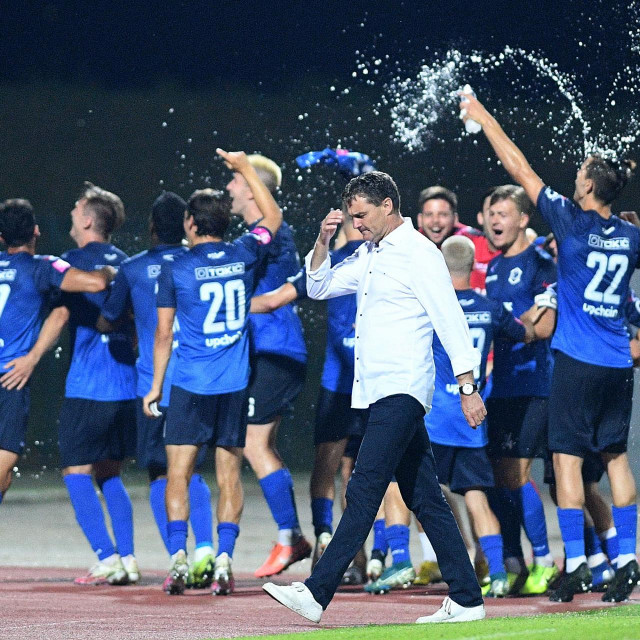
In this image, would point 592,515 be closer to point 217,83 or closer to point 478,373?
point 478,373

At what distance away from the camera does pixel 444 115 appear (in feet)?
39.3

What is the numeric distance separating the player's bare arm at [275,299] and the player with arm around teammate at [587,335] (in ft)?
4.36

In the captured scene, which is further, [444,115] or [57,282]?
[444,115]

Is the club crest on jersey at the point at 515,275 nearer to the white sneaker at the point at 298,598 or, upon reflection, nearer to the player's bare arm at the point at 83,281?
the player's bare arm at the point at 83,281

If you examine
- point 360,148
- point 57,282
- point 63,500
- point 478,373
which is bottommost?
point 63,500

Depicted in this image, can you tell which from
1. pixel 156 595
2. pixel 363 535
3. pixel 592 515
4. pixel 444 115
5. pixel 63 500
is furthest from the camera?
pixel 444 115

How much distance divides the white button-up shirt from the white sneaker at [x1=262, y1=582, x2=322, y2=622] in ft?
2.45

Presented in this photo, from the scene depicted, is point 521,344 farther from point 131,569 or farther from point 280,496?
point 131,569

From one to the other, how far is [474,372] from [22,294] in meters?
2.55

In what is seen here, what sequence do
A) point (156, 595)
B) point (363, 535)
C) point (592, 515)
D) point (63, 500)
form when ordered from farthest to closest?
point (63, 500) → point (592, 515) → point (156, 595) → point (363, 535)

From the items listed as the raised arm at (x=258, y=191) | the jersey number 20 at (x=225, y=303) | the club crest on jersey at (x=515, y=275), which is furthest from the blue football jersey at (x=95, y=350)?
the club crest on jersey at (x=515, y=275)

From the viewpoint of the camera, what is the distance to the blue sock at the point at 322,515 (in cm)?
717

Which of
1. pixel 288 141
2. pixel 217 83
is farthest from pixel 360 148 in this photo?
pixel 217 83

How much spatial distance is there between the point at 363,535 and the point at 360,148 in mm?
7238
